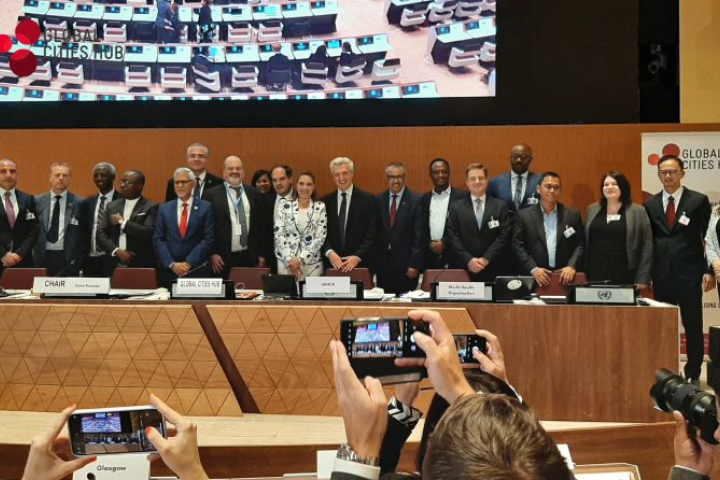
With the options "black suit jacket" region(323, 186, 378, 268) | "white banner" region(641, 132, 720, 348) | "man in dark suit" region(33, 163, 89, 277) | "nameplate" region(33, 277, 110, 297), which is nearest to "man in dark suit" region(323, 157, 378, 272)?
"black suit jacket" region(323, 186, 378, 268)

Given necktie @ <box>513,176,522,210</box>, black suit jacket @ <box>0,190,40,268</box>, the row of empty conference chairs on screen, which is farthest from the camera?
necktie @ <box>513,176,522,210</box>

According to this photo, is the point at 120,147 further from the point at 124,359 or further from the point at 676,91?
the point at 676,91

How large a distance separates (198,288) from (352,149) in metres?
3.56

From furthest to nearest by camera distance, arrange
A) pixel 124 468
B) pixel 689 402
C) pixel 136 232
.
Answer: pixel 136 232
pixel 124 468
pixel 689 402

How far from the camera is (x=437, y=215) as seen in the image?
597 cm

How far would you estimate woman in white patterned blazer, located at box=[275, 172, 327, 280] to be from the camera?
5328 millimetres

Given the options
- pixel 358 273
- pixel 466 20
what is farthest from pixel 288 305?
pixel 466 20

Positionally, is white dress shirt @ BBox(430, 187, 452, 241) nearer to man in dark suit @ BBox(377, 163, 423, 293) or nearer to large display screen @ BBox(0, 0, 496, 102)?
man in dark suit @ BBox(377, 163, 423, 293)

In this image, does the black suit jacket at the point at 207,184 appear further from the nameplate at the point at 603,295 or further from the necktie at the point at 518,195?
the nameplate at the point at 603,295

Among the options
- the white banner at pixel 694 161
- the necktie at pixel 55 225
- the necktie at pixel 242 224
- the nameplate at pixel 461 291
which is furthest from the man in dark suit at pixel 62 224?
the white banner at pixel 694 161

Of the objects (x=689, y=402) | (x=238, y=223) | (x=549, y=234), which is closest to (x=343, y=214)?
A: (x=238, y=223)

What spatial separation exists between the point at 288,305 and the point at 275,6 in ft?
13.5

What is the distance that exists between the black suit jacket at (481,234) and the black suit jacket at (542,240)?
102mm

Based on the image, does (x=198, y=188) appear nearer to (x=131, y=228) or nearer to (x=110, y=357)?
(x=131, y=228)
